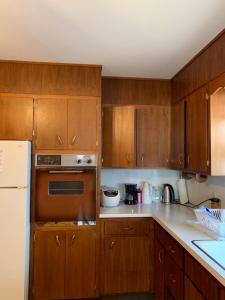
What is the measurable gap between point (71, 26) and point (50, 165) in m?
1.29

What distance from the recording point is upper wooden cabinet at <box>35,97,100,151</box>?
8.44 feet

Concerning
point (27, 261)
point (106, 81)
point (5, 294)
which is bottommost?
point (5, 294)

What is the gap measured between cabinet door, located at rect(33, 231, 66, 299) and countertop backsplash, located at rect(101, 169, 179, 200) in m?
0.98

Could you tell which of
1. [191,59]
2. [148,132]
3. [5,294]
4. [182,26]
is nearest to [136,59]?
[191,59]

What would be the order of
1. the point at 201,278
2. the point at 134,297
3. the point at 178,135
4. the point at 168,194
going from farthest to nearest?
the point at 168,194
the point at 178,135
the point at 134,297
the point at 201,278

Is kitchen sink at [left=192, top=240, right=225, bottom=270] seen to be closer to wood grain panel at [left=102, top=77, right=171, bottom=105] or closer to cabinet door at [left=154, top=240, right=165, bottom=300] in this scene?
cabinet door at [left=154, top=240, right=165, bottom=300]

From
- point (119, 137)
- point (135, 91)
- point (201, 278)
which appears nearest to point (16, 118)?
point (119, 137)

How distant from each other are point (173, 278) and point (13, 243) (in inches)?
55.5

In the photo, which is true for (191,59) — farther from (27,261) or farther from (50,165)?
(27,261)

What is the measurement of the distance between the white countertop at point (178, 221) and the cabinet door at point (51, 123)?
0.87 m

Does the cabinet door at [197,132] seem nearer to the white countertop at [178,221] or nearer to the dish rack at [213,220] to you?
the dish rack at [213,220]

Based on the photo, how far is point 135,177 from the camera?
10.9ft

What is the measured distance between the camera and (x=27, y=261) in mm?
2393

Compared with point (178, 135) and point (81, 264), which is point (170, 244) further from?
point (178, 135)
